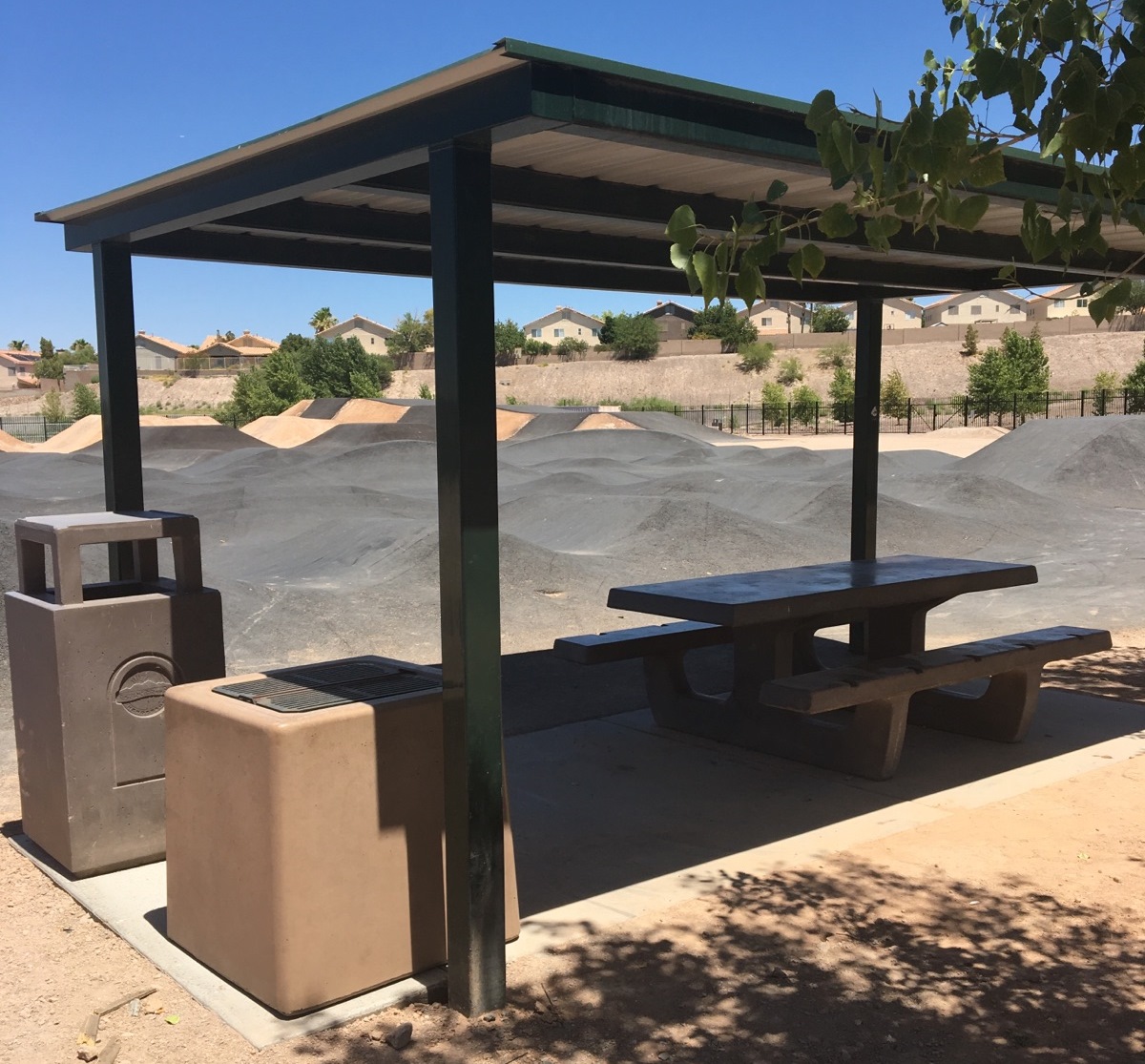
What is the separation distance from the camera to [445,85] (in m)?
3.30

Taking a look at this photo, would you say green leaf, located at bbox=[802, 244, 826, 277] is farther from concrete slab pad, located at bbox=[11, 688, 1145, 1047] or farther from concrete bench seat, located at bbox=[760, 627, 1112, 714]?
concrete bench seat, located at bbox=[760, 627, 1112, 714]

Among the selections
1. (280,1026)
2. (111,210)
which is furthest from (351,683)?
(111,210)

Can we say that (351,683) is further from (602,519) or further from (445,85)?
(602,519)

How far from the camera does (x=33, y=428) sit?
64.8m

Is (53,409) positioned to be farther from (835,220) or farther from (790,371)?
(835,220)

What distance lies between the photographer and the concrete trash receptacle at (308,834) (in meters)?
3.46

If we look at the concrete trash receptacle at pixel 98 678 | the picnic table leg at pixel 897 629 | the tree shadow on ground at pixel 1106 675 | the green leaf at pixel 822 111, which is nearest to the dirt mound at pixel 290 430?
the tree shadow on ground at pixel 1106 675

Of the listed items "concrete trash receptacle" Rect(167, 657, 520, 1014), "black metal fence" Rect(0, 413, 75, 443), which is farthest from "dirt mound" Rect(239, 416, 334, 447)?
"concrete trash receptacle" Rect(167, 657, 520, 1014)

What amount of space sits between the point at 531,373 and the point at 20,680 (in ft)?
248

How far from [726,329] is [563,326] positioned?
5427 centimetres

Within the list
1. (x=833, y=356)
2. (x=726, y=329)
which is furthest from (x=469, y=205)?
(x=726, y=329)

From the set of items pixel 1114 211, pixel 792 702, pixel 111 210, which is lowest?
pixel 792 702

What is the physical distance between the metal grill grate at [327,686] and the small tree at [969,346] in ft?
221

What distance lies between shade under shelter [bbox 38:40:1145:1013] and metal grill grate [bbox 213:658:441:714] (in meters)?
0.38
